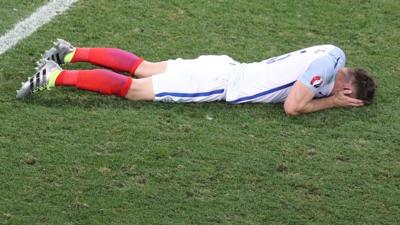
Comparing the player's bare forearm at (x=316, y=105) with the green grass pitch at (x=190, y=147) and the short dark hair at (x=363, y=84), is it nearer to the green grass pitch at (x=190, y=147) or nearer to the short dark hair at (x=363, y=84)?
the green grass pitch at (x=190, y=147)

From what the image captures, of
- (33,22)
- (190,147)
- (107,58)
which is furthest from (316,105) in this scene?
(33,22)

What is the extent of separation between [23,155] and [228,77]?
64.5 inches

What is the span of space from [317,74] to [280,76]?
29 cm

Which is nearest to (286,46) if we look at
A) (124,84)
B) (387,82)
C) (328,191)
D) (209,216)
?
(387,82)

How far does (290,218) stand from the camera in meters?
4.83

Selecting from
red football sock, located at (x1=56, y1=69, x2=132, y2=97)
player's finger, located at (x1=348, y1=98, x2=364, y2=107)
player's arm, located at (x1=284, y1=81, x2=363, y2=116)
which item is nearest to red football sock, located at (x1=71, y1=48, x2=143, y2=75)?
red football sock, located at (x1=56, y1=69, x2=132, y2=97)

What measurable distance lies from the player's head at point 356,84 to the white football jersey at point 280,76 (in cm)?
6

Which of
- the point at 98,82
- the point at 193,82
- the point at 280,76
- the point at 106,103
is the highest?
the point at 280,76

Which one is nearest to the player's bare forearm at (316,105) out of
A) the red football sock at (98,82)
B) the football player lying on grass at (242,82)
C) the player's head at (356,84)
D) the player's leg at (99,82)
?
the football player lying on grass at (242,82)

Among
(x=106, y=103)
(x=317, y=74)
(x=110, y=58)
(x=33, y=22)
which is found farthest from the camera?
(x=33, y=22)

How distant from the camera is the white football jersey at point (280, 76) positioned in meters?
6.07

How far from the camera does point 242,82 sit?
20.3 feet

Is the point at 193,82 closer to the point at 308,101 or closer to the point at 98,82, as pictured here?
the point at 98,82

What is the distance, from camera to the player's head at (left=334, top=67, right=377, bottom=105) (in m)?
6.13
